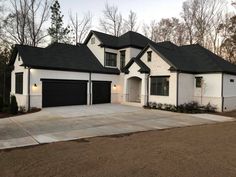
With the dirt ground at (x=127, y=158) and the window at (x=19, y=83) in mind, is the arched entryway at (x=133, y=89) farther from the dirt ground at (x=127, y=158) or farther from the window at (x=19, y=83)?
the dirt ground at (x=127, y=158)

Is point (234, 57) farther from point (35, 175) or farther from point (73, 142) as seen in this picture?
point (35, 175)

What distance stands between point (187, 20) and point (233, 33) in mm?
7687

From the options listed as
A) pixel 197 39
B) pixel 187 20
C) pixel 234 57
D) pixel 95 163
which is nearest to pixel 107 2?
pixel 187 20

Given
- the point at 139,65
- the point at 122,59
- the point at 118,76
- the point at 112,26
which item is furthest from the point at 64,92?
the point at 112,26

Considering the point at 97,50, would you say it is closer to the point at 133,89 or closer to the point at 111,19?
the point at 133,89

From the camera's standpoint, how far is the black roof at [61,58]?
1692 cm

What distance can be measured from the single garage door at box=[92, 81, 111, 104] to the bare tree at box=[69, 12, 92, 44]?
51.1 ft

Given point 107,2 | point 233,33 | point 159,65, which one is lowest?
point 159,65

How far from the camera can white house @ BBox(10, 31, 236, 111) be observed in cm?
1712

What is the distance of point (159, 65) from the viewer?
18.5 meters

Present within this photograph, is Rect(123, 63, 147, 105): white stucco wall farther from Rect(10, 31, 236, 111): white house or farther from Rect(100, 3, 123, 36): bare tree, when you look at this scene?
Rect(100, 3, 123, 36): bare tree

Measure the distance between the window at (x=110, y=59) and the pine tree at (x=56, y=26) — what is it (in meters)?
12.6

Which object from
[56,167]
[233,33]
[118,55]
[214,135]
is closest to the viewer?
[56,167]

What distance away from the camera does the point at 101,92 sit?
69.0 ft
